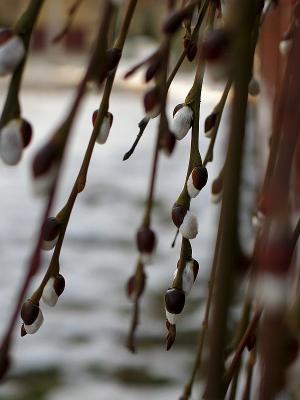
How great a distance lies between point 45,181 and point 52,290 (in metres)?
0.19

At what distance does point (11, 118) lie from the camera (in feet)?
1.32

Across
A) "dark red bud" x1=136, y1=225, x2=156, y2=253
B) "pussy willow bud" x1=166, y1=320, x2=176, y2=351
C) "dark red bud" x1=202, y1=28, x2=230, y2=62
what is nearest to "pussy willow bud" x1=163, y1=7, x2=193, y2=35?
"dark red bud" x1=202, y1=28, x2=230, y2=62

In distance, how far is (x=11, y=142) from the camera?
0.41 m

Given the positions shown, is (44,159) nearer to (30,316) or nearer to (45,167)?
(45,167)

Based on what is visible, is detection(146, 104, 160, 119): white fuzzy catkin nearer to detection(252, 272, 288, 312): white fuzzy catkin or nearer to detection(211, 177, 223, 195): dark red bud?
detection(211, 177, 223, 195): dark red bud

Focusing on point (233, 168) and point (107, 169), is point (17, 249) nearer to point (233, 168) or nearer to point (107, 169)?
point (107, 169)

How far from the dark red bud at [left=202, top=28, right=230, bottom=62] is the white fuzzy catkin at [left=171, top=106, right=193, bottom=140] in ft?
0.64

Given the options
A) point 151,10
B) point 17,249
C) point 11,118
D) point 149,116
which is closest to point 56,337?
point 17,249

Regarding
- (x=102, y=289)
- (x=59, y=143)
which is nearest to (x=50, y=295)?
(x=59, y=143)

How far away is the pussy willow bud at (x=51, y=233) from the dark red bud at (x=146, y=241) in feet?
0.58

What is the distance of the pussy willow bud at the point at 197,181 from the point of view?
0.55 metres

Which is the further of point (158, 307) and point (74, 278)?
point (74, 278)

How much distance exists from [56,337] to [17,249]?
86cm

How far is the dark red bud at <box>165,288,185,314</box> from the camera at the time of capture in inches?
21.5
